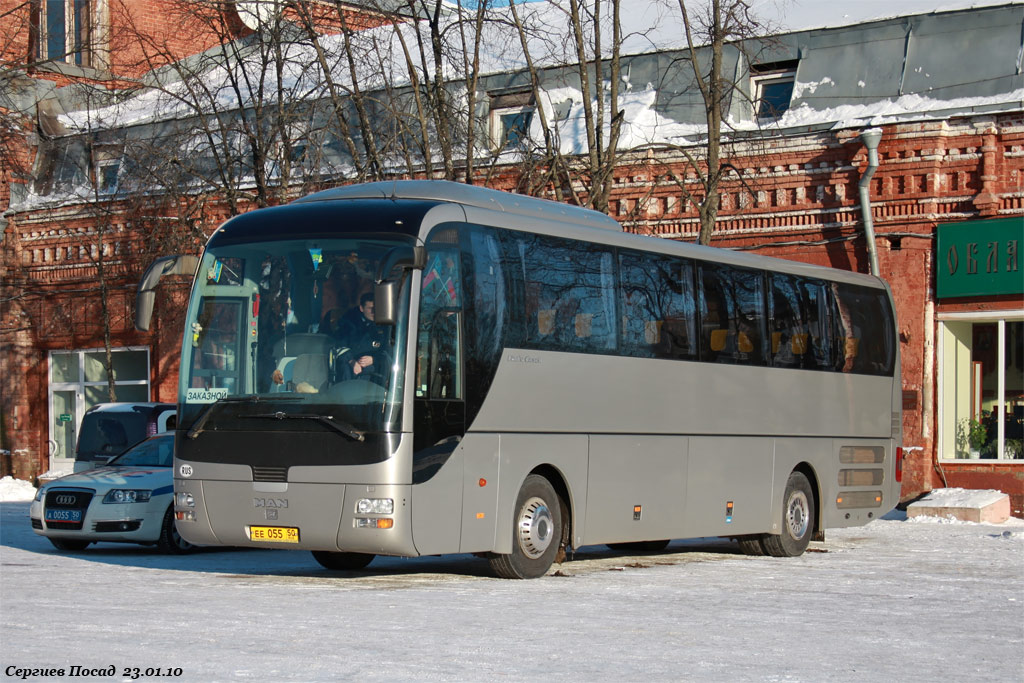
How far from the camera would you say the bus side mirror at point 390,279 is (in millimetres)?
11109

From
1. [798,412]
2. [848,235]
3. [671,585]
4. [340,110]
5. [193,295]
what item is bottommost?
[671,585]

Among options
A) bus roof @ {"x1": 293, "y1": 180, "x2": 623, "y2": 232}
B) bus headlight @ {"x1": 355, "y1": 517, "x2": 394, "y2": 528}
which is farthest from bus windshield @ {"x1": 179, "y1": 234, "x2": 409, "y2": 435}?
bus roof @ {"x1": 293, "y1": 180, "x2": 623, "y2": 232}

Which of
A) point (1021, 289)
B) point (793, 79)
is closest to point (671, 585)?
point (1021, 289)

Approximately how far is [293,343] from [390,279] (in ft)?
3.63

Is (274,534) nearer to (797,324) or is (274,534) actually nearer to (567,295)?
(567,295)

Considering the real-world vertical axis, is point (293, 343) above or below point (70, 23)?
below

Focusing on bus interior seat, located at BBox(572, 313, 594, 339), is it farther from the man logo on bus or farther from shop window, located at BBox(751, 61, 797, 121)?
shop window, located at BBox(751, 61, 797, 121)

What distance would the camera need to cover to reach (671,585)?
41.2ft

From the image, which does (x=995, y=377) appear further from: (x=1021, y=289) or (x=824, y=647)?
(x=824, y=647)

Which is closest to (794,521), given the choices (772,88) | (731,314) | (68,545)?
(731,314)

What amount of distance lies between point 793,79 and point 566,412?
40.9 feet

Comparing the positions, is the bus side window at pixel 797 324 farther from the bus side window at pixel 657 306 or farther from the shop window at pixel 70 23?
the shop window at pixel 70 23

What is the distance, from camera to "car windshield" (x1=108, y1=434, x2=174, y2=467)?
16.7m

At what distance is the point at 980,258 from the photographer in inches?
830
